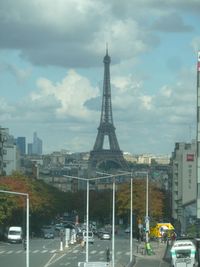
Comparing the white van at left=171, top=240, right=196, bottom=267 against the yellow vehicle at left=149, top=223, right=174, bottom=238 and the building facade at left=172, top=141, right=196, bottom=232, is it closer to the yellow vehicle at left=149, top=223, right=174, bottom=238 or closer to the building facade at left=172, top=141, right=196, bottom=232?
the yellow vehicle at left=149, top=223, right=174, bottom=238

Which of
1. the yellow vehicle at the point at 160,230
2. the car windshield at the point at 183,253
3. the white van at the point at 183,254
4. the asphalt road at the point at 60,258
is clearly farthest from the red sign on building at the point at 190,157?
the car windshield at the point at 183,253

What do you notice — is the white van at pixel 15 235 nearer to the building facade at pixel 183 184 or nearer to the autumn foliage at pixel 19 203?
the autumn foliage at pixel 19 203

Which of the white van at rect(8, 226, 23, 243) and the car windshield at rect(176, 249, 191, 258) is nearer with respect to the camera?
the car windshield at rect(176, 249, 191, 258)

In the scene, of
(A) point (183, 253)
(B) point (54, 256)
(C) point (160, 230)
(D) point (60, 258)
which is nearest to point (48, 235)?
(C) point (160, 230)

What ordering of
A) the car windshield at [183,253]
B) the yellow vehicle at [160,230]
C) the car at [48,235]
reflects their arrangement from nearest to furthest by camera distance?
the car windshield at [183,253]
the yellow vehicle at [160,230]
the car at [48,235]

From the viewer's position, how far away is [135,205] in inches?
5512

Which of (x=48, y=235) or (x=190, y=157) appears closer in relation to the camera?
(x=48, y=235)

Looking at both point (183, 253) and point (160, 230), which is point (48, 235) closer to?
point (160, 230)

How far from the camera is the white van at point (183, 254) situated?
68.2 metres

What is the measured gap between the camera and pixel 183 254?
226 feet

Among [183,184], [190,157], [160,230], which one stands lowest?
[160,230]

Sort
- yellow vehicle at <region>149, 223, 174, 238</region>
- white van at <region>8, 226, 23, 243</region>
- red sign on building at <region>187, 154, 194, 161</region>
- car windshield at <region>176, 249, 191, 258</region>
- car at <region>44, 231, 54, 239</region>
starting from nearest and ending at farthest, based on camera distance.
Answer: car windshield at <region>176, 249, 191, 258</region>, white van at <region>8, 226, 23, 243</region>, yellow vehicle at <region>149, 223, 174, 238</region>, car at <region>44, 231, 54, 239</region>, red sign on building at <region>187, 154, 194, 161</region>

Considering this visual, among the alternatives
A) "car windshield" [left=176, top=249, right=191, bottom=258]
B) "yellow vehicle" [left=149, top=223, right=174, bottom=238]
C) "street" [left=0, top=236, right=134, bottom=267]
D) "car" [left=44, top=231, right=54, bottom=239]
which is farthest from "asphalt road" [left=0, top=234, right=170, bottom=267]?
"car" [left=44, top=231, right=54, bottom=239]

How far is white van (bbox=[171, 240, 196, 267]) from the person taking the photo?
68.2 meters
